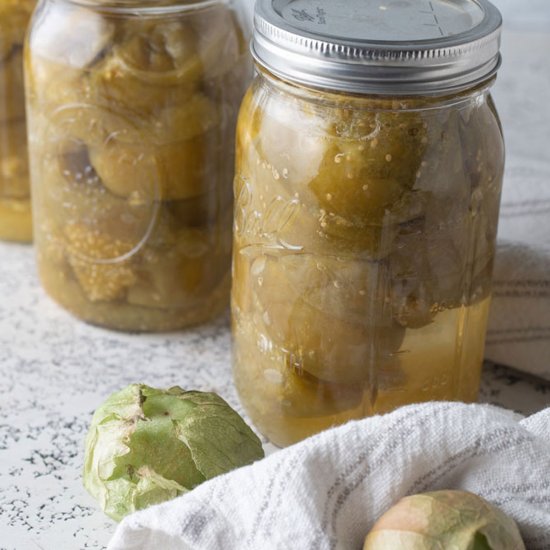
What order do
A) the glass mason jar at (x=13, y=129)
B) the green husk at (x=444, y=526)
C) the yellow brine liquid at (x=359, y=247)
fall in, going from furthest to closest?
the glass mason jar at (x=13, y=129)
the yellow brine liquid at (x=359, y=247)
the green husk at (x=444, y=526)

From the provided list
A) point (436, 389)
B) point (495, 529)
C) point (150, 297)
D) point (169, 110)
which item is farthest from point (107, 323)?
point (495, 529)

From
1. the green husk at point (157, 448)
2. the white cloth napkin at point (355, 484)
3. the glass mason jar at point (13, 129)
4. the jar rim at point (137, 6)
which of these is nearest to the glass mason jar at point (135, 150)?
the jar rim at point (137, 6)

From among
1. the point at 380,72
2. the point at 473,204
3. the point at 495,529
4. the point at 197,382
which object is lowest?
the point at 197,382

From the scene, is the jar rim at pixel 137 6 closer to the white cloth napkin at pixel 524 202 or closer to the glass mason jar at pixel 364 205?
the glass mason jar at pixel 364 205

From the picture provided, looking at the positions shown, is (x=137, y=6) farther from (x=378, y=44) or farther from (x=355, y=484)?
(x=355, y=484)

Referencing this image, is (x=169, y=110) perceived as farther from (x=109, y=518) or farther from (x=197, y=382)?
(x=109, y=518)

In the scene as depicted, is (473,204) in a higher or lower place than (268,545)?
higher

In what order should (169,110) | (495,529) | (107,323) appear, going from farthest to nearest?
(107,323) → (169,110) → (495,529)

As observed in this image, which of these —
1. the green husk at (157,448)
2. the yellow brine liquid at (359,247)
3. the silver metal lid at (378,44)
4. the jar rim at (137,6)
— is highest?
the silver metal lid at (378,44)

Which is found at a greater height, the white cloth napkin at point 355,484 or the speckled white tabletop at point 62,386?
the white cloth napkin at point 355,484
